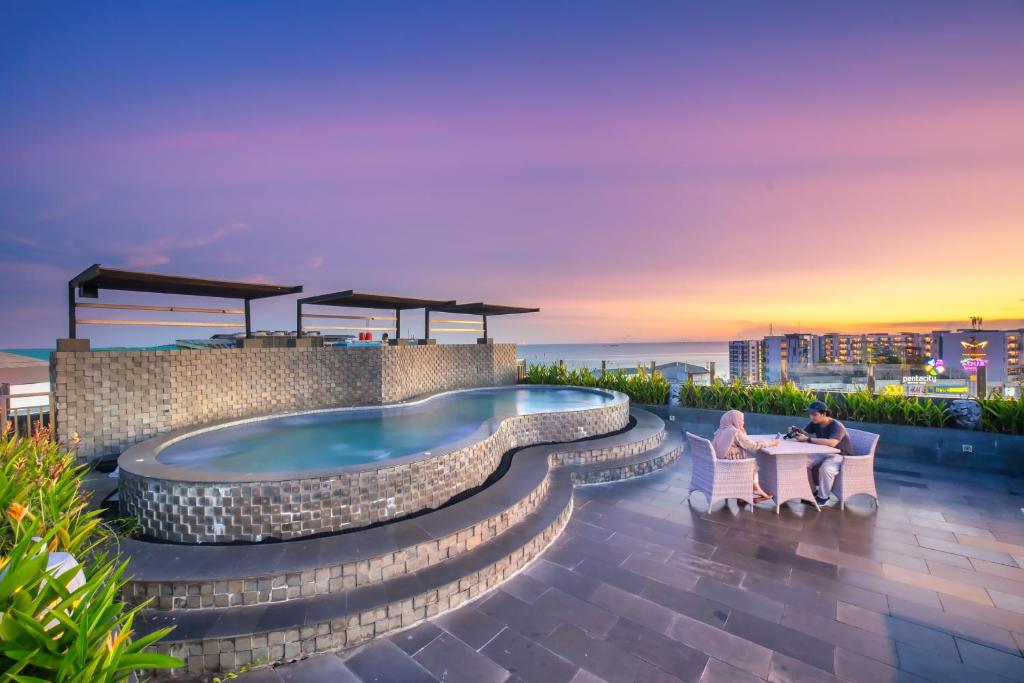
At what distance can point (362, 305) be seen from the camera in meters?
10.8

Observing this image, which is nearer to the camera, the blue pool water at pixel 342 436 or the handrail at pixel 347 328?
the blue pool water at pixel 342 436

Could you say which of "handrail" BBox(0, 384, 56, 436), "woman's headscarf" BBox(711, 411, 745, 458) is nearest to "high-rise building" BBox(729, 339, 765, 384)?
"woman's headscarf" BBox(711, 411, 745, 458)

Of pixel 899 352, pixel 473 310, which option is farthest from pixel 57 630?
pixel 899 352

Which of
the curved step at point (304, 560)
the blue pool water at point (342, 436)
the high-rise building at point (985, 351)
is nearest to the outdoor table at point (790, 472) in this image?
the curved step at point (304, 560)

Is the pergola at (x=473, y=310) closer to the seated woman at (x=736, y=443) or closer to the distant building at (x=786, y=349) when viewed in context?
the seated woman at (x=736, y=443)

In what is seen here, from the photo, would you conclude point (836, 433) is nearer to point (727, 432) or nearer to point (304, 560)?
point (727, 432)

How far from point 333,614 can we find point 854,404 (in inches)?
350

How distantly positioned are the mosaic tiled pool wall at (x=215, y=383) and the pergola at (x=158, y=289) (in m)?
0.65

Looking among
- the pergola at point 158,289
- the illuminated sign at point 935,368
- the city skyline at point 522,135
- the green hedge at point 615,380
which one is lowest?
the green hedge at point 615,380

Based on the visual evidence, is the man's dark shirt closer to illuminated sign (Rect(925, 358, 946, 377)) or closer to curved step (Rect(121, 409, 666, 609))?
curved step (Rect(121, 409, 666, 609))

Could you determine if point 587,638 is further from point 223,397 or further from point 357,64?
point 357,64

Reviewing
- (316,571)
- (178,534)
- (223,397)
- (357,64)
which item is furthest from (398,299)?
(316,571)

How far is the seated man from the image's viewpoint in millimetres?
4910

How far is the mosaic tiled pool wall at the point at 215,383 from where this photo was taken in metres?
5.80
